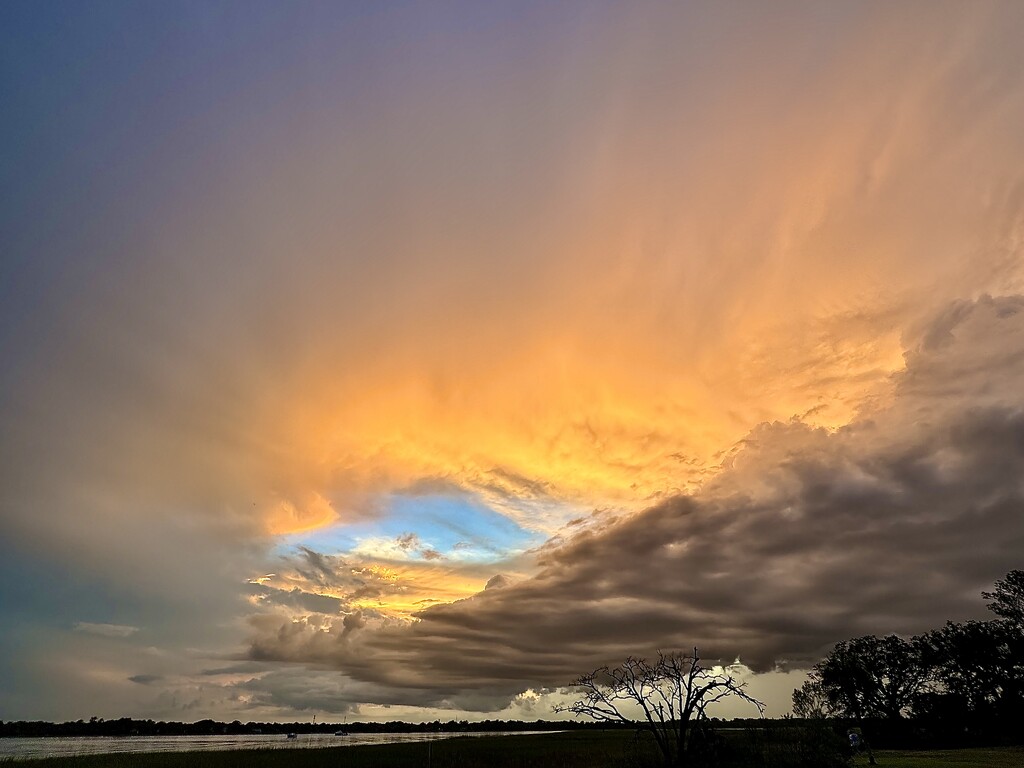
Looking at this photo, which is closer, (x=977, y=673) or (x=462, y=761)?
(x=462, y=761)

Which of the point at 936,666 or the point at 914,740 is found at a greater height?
the point at 936,666

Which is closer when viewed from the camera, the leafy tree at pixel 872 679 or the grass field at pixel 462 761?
the grass field at pixel 462 761

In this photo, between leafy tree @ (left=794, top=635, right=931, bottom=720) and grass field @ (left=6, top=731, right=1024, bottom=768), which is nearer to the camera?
grass field @ (left=6, top=731, right=1024, bottom=768)

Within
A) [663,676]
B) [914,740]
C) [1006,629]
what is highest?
[1006,629]

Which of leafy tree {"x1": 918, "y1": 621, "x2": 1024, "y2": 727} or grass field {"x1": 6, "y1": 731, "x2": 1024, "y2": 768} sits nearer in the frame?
grass field {"x1": 6, "y1": 731, "x2": 1024, "y2": 768}

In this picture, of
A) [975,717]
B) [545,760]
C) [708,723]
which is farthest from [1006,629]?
[545,760]

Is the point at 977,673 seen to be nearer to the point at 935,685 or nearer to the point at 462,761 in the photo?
the point at 935,685

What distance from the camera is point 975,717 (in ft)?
364

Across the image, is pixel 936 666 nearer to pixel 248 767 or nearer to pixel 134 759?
pixel 248 767

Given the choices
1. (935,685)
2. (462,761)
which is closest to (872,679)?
(935,685)

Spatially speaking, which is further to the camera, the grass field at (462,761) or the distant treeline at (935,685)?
the distant treeline at (935,685)

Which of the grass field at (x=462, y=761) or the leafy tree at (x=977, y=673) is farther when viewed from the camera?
the leafy tree at (x=977, y=673)

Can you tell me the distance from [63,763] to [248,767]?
22.2 metres

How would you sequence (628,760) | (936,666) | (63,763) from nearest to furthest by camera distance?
(628,760)
(63,763)
(936,666)
